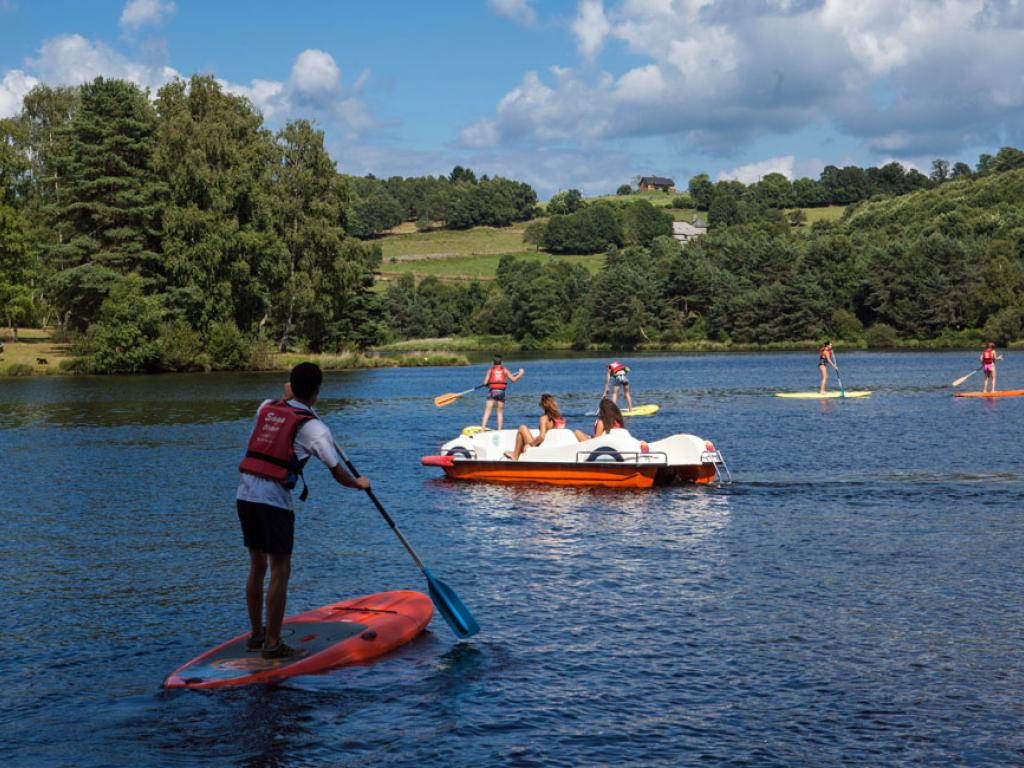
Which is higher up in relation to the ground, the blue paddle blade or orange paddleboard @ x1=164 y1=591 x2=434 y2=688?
the blue paddle blade

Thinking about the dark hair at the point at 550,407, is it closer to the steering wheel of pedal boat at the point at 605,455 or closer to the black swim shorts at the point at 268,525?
the steering wheel of pedal boat at the point at 605,455

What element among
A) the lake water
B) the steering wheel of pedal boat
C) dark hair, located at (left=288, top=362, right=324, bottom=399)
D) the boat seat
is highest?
dark hair, located at (left=288, top=362, right=324, bottom=399)

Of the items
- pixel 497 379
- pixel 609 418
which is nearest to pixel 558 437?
pixel 609 418

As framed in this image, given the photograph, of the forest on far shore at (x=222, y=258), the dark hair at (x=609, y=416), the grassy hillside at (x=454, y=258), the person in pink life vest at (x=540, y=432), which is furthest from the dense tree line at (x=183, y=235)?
the grassy hillside at (x=454, y=258)

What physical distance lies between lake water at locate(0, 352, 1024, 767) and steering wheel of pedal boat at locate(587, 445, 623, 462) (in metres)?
0.82

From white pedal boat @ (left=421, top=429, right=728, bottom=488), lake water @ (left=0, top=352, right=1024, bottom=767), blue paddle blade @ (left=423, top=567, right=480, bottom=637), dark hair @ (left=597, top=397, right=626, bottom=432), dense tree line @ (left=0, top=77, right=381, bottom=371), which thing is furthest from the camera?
dense tree line @ (left=0, top=77, right=381, bottom=371)

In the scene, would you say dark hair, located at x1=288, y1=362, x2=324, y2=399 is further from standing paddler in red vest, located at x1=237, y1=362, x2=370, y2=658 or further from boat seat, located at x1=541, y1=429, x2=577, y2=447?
boat seat, located at x1=541, y1=429, x2=577, y2=447

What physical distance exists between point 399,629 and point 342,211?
7352 cm

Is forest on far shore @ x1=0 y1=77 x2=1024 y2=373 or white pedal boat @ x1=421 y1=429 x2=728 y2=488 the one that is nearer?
white pedal boat @ x1=421 y1=429 x2=728 y2=488

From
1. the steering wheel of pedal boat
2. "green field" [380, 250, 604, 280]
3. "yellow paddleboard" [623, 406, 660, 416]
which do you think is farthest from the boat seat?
"green field" [380, 250, 604, 280]

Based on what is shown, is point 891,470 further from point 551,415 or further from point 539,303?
point 539,303

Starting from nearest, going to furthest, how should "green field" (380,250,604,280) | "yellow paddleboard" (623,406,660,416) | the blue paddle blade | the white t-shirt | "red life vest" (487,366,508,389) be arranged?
the white t-shirt
the blue paddle blade
"red life vest" (487,366,508,389)
"yellow paddleboard" (623,406,660,416)
"green field" (380,250,604,280)

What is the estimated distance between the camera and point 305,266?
261ft

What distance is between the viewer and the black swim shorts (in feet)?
32.9
